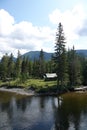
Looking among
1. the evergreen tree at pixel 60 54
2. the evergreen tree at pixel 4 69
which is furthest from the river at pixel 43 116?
the evergreen tree at pixel 4 69

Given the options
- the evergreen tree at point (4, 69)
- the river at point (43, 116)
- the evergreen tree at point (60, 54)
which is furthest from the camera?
the evergreen tree at point (4, 69)

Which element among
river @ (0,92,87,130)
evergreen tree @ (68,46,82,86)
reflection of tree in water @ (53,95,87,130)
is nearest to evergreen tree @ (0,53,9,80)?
evergreen tree @ (68,46,82,86)

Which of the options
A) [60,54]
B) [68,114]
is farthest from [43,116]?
[60,54]

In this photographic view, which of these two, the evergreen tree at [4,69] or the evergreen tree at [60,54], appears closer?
the evergreen tree at [60,54]

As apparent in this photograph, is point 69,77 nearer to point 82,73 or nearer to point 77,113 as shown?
point 82,73

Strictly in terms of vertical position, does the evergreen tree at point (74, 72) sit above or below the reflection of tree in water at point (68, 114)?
above

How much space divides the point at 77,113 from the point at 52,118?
230 inches

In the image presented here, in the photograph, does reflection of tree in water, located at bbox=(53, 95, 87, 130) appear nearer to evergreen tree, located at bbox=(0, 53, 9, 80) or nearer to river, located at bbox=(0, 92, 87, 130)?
river, located at bbox=(0, 92, 87, 130)

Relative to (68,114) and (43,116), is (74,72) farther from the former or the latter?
(43,116)

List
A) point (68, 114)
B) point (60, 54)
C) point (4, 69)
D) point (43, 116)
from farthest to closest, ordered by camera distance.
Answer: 1. point (4, 69)
2. point (60, 54)
3. point (68, 114)
4. point (43, 116)

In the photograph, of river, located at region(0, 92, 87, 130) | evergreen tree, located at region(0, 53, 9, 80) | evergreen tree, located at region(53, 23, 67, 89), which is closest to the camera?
river, located at region(0, 92, 87, 130)

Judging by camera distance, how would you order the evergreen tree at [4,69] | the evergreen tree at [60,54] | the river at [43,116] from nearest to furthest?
the river at [43,116]
the evergreen tree at [60,54]
the evergreen tree at [4,69]

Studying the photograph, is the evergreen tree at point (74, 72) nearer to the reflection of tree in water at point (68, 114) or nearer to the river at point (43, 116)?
the reflection of tree in water at point (68, 114)

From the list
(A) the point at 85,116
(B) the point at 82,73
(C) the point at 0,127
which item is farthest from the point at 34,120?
(B) the point at 82,73
